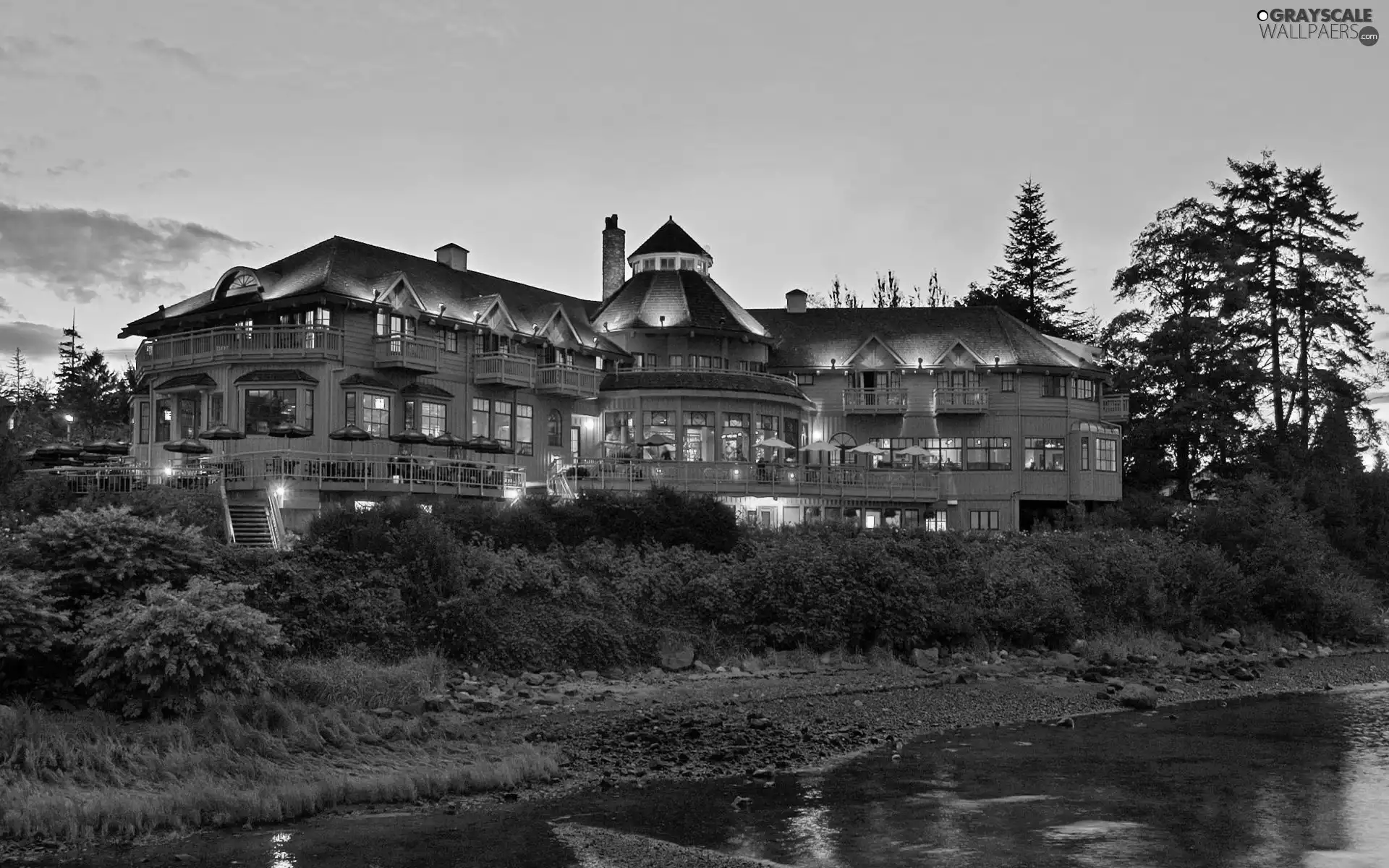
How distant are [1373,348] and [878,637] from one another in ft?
112

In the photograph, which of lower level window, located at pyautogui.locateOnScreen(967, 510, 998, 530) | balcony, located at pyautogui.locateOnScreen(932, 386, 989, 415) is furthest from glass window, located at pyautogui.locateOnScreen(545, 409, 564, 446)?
lower level window, located at pyautogui.locateOnScreen(967, 510, 998, 530)

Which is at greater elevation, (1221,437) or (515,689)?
(1221,437)

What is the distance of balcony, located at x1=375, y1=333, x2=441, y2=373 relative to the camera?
4031cm

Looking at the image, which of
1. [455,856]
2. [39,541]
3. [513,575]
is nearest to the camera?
[455,856]

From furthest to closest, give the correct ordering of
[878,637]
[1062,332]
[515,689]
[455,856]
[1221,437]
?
[1062,332] < [1221,437] < [878,637] < [515,689] < [455,856]

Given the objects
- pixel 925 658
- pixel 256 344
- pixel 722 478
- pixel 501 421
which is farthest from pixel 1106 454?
pixel 256 344

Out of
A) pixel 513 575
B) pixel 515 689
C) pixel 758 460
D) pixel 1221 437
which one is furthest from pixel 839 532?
pixel 1221 437

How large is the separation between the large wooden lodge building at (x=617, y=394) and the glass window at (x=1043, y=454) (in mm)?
103

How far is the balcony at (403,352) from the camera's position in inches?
1587

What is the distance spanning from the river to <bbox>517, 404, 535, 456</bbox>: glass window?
80.4ft

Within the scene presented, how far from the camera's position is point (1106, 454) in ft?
176

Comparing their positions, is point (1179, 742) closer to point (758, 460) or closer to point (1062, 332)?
point (758, 460)

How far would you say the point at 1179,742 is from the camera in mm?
24109

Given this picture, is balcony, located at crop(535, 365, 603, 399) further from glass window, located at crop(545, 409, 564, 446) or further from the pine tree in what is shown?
the pine tree
